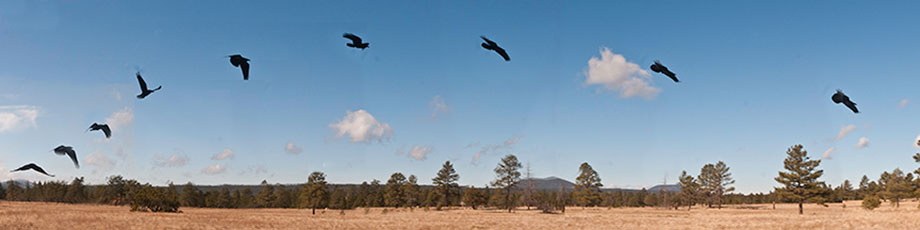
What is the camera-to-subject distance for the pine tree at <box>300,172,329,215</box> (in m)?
73.8

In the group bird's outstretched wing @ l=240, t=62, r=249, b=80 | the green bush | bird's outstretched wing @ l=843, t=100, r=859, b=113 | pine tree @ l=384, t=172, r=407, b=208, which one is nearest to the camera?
bird's outstretched wing @ l=240, t=62, r=249, b=80

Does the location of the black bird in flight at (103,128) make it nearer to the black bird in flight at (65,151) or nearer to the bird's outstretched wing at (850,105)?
the black bird in flight at (65,151)

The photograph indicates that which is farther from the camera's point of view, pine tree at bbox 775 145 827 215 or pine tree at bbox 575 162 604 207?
pine tree at bbox 575 162 604 207

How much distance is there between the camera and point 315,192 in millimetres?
74312

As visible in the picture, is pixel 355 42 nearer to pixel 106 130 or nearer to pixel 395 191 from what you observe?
pixel 106 130

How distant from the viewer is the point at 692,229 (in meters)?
36.1

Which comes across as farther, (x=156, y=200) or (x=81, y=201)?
(x=81, y=201)

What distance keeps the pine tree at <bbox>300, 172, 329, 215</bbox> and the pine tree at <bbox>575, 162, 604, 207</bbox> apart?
140 ft

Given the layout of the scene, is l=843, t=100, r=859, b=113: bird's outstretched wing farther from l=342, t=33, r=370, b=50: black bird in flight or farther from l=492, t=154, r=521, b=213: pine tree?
l=492, t=154, r=521, b=213: pine tree

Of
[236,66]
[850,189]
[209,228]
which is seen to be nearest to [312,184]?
[209,228]

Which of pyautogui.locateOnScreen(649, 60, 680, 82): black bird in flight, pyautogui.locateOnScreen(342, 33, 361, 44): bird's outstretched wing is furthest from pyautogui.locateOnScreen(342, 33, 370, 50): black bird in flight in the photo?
pyautogui.locateOnScreen(649, 60, 680, 82): black bird in flight

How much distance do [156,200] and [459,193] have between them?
48.5m

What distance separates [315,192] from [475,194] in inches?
1006

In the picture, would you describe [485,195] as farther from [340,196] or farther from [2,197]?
[2,197]
